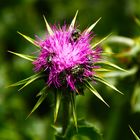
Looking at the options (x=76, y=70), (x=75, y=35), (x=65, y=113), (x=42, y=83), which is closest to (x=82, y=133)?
(x=65, y=113)

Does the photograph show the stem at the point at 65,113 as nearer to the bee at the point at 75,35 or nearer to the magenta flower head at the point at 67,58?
the magenta flower head at the point at 67,58

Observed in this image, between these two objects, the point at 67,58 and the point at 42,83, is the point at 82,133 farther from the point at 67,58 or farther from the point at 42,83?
the point at 42,83

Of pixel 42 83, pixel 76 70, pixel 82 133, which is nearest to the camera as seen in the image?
pixel 76 70

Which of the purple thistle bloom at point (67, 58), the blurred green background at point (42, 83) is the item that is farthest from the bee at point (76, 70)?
the blurred green background at point (42, 83)

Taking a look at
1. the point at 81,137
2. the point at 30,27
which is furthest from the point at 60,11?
the point at 81,137

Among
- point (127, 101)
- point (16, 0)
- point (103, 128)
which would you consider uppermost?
point (16, 0)

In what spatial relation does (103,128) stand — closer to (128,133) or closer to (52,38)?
(128,133)

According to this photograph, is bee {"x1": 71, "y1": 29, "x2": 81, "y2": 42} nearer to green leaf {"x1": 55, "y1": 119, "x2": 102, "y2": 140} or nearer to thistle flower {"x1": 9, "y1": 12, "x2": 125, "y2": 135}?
thistle flower {"x1": 9, "y1": 12, "x2": 125, "y2": 135}

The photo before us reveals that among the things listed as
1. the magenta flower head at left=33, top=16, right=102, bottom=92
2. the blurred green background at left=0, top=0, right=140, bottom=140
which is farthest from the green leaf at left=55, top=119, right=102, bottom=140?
the blurred green background at left=0, top=0, right=140, bottom=140
